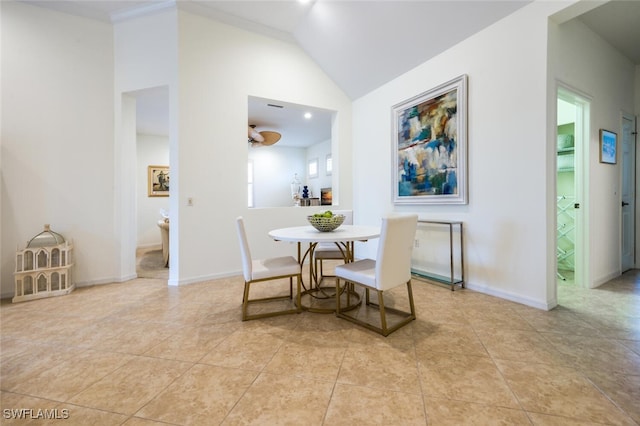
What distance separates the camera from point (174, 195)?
3311 millimetres

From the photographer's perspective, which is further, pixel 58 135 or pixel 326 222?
pixel 58 135

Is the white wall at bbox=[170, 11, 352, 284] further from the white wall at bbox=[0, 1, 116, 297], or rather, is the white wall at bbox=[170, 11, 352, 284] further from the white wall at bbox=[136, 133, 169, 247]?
the white wall at bbox=[136, 133, 169, 247]

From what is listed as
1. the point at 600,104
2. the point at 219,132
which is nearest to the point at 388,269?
the point at 219,132

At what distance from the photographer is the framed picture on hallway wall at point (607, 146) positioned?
3.06 metres

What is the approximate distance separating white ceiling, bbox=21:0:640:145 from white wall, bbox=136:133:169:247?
3.45 m

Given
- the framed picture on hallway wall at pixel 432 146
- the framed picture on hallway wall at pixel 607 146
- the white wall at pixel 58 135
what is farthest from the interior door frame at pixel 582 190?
the white wall at pixel 58 135

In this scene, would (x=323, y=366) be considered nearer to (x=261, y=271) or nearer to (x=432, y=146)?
(x=261, y=271)

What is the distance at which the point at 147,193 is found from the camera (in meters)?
6.49

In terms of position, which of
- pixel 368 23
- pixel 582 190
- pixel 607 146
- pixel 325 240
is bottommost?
A: pixel 325 240

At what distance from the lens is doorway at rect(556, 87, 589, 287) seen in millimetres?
2955

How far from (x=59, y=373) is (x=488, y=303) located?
3249 mm

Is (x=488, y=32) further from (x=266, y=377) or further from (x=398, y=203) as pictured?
(x=266, y=377)

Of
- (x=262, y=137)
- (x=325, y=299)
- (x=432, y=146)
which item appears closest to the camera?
(x=325, y=299)

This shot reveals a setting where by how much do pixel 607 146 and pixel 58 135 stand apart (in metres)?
6.42
